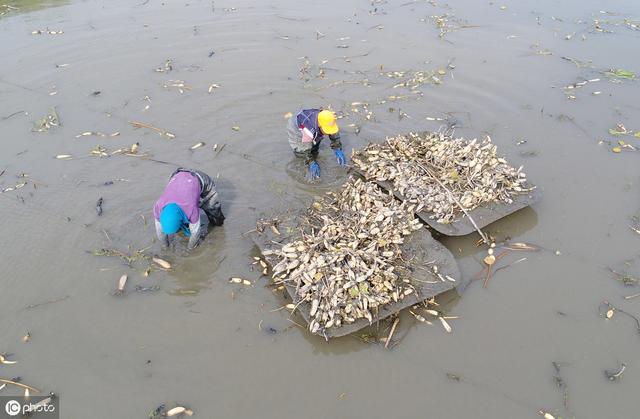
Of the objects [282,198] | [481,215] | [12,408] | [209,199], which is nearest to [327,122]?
[282,198]

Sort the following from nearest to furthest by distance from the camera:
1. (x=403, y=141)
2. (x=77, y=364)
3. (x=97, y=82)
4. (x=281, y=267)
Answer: (x=77, y=364)
(x=281, y=267)
(x=403, y=141)
(x=97, y=82)

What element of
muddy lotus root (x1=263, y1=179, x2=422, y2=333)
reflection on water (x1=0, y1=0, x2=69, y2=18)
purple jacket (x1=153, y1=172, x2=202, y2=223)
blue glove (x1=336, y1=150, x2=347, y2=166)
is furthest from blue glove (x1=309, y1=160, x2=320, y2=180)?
reflection on water (x1=0, y1=0, x2=69, y2=18)

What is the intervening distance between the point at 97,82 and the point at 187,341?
6661mm

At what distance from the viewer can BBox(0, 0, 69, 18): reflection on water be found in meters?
11.9

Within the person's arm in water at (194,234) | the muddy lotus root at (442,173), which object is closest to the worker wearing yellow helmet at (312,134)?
the muddy lotus root at (442,173)

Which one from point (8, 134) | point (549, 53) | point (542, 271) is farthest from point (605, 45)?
point (8, 134)

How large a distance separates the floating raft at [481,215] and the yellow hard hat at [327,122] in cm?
129

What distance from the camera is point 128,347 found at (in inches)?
177

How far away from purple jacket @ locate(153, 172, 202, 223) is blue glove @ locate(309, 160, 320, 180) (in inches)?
75.9

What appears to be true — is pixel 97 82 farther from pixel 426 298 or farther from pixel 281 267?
pixel 426 298

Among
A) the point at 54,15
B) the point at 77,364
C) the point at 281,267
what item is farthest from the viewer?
the point at 54,15

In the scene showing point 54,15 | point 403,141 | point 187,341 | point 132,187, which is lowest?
point 187,341

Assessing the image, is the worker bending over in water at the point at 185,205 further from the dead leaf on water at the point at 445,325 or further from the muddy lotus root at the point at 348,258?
the dead leaf on water at the point at 445,325

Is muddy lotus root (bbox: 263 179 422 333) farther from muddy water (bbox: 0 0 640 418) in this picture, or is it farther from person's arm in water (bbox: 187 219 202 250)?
person's arm in water (bbox: 187 219 202 250)
